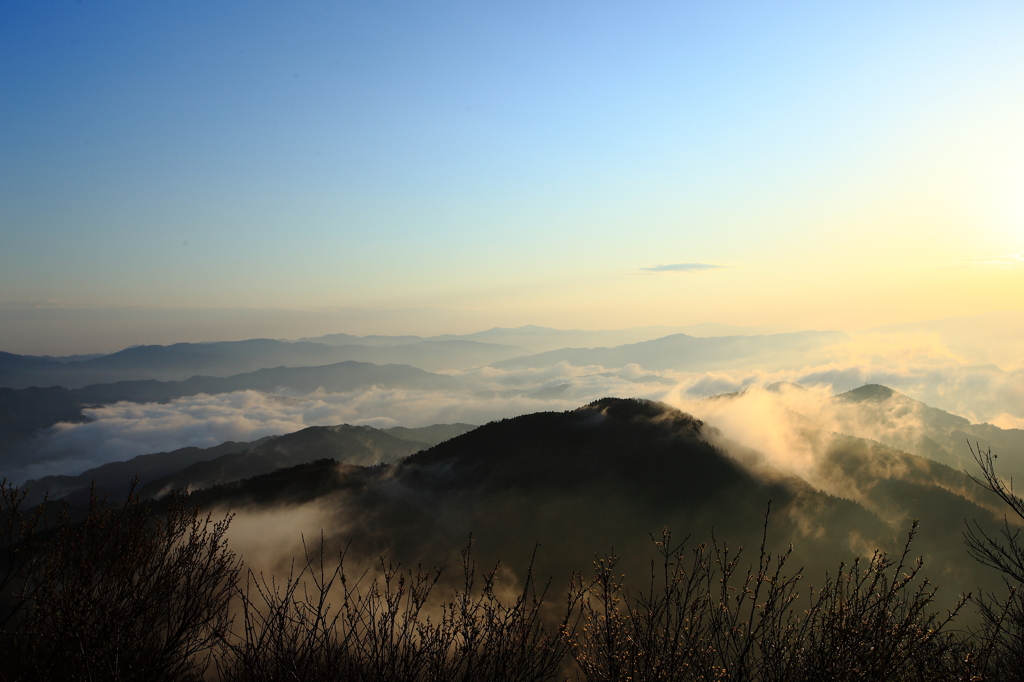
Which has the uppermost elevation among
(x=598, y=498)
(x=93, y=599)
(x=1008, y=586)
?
(x=93, y=599)

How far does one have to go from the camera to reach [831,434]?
177625 millimetres

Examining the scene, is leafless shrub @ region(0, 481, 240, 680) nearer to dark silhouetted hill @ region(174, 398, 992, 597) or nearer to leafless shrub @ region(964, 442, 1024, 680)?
leafless shrub @ region(964, 442, 1024, 680)

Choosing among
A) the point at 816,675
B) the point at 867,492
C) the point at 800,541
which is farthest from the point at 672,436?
the point at 816,675

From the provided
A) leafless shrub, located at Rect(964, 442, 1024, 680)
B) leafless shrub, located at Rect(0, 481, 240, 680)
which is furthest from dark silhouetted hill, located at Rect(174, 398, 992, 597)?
leafless shrub, located at Rect(0, 481, 240, 680)

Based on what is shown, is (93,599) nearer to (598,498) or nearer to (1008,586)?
(1008,586)

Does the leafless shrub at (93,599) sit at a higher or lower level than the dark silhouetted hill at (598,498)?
higher

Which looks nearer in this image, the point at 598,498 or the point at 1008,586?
the point at 1008,586

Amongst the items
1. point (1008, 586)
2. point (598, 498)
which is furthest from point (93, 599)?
point (598, 498)

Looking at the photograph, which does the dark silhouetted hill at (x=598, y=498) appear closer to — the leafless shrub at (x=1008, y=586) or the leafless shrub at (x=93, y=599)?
the leafless shrub at (x=1008, y=586)

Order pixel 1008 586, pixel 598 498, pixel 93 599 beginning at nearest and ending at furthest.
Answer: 1. pixel 93 599
2. pixel 1008 586
3. pixel 598 498

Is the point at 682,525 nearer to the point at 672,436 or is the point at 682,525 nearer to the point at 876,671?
the point at 672,436

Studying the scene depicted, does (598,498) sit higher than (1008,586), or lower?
lower

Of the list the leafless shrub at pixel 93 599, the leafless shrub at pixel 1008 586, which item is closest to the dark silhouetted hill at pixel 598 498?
the leafless shrub at pixel 1008 586

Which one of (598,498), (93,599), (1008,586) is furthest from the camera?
(598,498)
